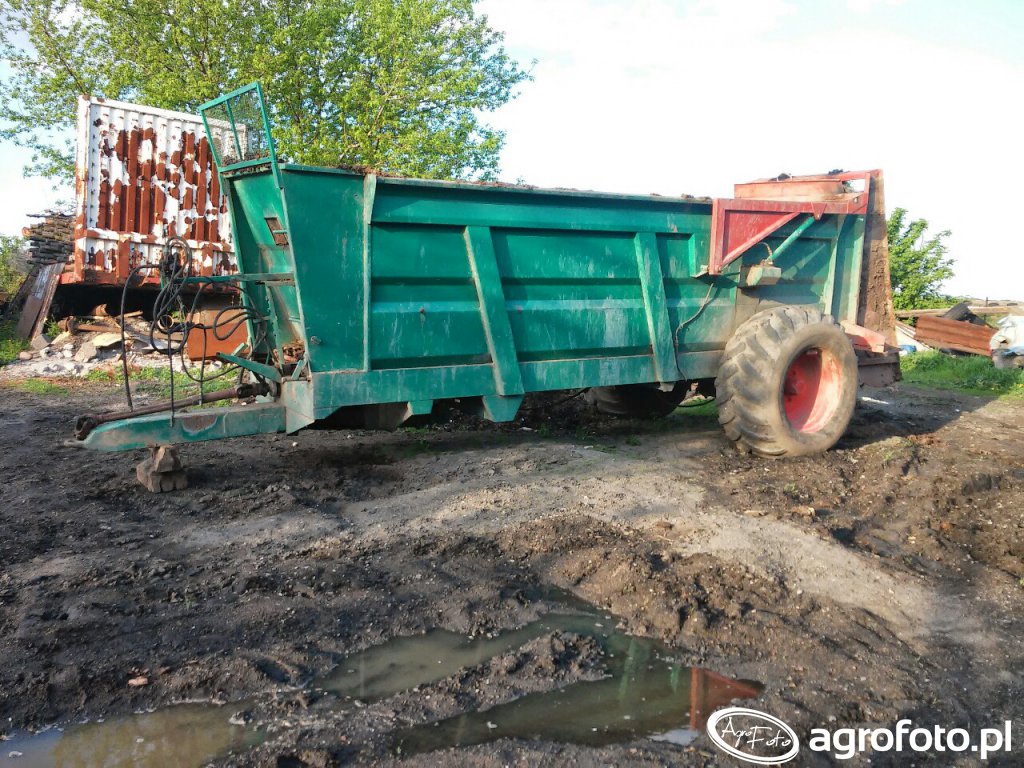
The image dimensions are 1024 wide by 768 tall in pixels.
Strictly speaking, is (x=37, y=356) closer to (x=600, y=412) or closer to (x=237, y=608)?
(x=600, y=412)

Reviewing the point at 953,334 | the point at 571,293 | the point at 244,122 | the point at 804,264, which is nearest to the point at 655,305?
the point at 571,293

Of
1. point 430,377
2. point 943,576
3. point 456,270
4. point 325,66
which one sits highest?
point 325,66

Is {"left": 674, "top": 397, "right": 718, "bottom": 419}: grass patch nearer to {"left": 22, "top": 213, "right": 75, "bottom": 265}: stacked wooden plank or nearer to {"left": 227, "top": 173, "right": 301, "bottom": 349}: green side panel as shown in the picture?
{"left": 227, "top": 173, "right": 301, "bottom": 349}: green side panel

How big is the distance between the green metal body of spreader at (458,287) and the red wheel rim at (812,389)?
1.90ft

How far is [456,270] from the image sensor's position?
5.00 metres

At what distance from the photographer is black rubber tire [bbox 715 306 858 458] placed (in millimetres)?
5730

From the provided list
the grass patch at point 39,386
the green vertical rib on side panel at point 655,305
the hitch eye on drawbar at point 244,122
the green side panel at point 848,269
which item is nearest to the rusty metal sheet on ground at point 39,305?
the grass patch at point 39,386

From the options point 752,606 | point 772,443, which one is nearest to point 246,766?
point 752,606

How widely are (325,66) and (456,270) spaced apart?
462 inches

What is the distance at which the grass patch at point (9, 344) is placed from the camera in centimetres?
1076

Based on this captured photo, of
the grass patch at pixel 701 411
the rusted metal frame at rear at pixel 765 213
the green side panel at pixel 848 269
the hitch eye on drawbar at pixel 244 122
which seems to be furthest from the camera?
the grass patch at pixel 701 411

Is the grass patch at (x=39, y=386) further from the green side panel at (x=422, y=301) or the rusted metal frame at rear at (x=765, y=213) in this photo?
the rusted metal frame at rear at (x=765, y=213)

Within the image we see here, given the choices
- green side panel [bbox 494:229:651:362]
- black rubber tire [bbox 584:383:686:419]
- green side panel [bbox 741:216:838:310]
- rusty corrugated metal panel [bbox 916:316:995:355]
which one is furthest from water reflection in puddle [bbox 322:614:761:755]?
rusty corrugated metal panel [bbox 916:316:995:355]

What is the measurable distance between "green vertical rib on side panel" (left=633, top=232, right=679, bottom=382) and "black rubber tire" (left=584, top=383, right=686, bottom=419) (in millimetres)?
1321
